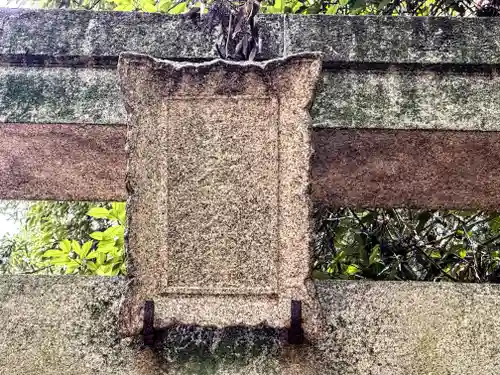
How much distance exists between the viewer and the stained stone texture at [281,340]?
1.53m

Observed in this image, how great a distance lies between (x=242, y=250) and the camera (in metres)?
1.53

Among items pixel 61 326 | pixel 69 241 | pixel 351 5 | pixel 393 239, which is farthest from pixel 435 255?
pixel 61 326

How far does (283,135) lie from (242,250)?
0.30 m

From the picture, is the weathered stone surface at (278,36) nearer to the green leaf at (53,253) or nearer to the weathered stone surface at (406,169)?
the weathered stone surface at (406,169)

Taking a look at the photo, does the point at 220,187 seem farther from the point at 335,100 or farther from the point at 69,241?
the point at 69,241

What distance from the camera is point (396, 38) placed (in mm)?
1781

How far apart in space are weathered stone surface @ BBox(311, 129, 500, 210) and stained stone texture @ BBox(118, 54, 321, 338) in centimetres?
16

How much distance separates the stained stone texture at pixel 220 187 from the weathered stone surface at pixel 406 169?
0.16 m

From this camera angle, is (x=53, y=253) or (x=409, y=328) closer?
(x=409, y=328)

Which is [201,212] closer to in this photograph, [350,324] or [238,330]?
[238,330]

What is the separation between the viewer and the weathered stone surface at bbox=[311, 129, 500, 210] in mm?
1681

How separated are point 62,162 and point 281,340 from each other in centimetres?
79

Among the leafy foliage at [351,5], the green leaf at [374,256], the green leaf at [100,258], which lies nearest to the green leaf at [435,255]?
the green leaf at [374,256]

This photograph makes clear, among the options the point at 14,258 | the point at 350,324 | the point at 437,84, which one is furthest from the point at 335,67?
the point at 14,258
